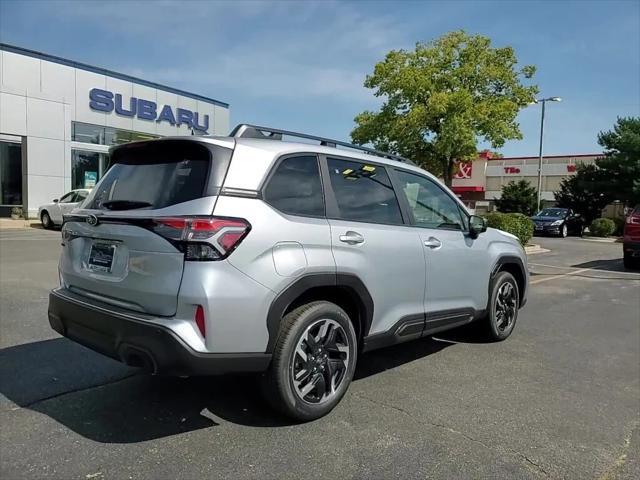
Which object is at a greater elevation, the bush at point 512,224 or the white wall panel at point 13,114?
the white wall panel at point 13,114

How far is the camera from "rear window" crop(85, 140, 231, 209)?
3309 millimetres

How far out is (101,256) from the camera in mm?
3586

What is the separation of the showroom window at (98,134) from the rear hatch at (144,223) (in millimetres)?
22434

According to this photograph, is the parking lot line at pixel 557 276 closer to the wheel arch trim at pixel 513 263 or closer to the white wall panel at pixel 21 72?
the wheel arch trim at pixel 513 263

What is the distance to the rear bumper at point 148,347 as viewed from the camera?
3061 millimetres

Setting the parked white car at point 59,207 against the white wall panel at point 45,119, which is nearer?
the parked white car at point 59,207

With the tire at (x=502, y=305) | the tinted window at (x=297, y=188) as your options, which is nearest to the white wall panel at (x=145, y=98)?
the tire at (x=502, y=305)

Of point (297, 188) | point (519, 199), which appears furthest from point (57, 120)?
point (519, 199)

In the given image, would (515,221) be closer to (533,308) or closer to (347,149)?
(533,308)

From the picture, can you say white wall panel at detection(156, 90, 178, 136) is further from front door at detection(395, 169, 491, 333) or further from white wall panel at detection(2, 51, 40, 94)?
front door at detection(395, 169, 491, 333)

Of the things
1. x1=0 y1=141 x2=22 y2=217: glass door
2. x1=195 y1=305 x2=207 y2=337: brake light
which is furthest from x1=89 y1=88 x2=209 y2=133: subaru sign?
x1=195 y1=305 x2=207 y2=337: brake light

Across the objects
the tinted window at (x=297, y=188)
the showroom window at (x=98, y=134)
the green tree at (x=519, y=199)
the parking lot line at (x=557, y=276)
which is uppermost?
the showroom window at (x=98, y=134)

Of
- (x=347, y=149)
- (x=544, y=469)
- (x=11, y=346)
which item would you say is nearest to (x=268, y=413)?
(x=544, y=469)

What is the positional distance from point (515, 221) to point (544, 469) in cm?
1384
